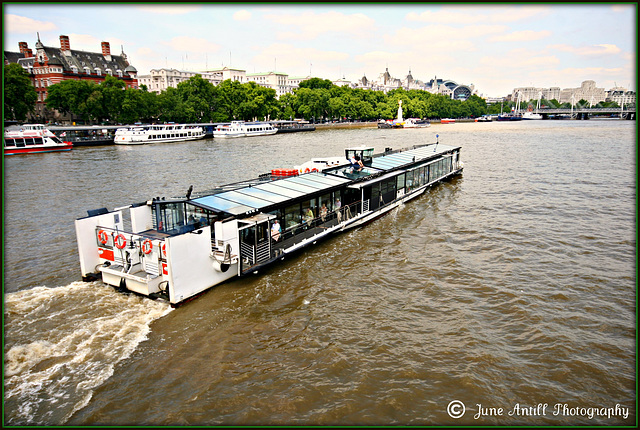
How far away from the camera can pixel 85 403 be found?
9.45 m

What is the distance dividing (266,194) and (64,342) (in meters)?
9.06

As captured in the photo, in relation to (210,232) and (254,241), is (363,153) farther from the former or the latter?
(210,232)

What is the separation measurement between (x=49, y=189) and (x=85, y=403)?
30344mm

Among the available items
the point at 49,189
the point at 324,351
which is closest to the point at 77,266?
the point at 324,351

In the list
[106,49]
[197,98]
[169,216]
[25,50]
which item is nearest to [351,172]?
[169,216]

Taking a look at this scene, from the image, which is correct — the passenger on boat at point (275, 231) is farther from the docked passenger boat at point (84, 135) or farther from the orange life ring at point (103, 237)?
the docked passenger boat at point (84, 135)

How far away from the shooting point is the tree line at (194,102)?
7993 centimetres

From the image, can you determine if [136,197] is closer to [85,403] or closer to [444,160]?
[85,403]

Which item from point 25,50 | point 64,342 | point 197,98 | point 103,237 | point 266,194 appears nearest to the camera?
point 64,342

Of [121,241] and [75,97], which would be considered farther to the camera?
[75,97]

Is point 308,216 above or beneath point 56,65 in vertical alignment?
beneath

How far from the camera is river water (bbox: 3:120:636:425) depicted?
9523 millimetres

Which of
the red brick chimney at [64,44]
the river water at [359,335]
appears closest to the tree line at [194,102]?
the red brick chimney at [64,44]

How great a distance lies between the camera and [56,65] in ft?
312
